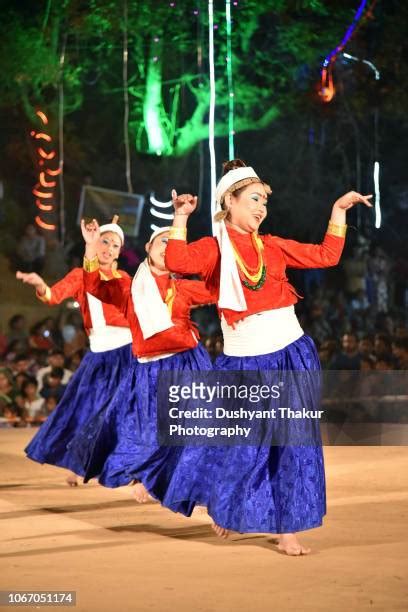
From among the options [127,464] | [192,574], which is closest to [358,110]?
[127,464]

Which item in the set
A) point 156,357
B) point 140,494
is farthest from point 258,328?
point 140,494

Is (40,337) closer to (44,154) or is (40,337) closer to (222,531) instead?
(44,154)

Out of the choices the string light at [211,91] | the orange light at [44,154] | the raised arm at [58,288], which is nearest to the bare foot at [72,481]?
the raised arm at [58,288]

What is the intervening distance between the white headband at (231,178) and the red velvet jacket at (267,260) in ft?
0.52

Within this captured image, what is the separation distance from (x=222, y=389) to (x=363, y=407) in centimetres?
484

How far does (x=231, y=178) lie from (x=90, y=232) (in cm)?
71

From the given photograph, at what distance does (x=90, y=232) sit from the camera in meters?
5.28

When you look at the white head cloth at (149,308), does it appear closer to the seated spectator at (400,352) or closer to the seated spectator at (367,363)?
the seated spectator at (367,363)

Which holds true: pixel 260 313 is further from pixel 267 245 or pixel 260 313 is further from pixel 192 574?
pixel 192 574

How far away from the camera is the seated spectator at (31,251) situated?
1061 cm

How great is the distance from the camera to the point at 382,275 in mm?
10961

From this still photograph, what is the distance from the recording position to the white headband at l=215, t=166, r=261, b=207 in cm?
489

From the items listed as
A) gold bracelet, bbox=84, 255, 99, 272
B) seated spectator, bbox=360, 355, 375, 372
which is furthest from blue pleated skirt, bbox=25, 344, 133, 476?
seated spectator, bbox=360, 355, 375, 372

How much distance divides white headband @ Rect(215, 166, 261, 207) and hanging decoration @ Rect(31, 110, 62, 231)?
598 cm
